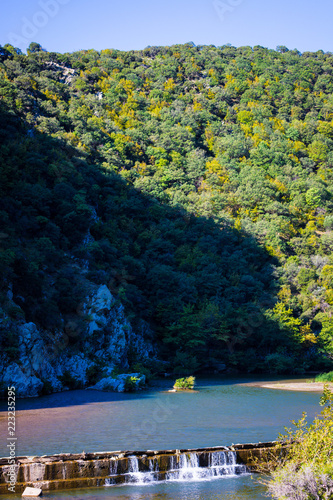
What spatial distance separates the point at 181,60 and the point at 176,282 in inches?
3552

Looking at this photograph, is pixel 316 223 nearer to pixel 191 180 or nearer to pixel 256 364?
pixel 191 180

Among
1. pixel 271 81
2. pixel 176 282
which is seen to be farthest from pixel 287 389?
pixel 271 81

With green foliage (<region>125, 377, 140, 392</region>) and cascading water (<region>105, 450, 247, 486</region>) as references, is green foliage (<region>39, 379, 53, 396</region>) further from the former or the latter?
cascading water (<region>105, 450, 247, 486</region>)

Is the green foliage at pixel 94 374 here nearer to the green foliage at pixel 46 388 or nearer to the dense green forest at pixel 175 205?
the dense green forest at pixel 175 205

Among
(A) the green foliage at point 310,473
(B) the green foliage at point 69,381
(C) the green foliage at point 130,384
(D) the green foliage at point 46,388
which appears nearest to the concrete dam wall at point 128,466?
(A) the green foliage at point 310,473

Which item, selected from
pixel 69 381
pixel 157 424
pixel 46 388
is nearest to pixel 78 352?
pixel 69 381

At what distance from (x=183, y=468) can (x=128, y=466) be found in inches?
79.2

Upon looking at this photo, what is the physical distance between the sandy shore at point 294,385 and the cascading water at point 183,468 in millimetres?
23708

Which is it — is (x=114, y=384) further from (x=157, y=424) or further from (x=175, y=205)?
(x=175, y=205)

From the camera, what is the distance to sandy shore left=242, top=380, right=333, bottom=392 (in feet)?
133

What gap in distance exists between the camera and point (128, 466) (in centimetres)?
1717

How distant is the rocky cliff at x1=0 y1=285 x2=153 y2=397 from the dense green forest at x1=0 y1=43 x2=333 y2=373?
3.24 feet

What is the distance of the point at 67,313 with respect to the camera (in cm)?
4422

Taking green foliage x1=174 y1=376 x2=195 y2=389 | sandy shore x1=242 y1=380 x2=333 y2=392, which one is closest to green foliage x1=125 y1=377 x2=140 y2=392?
green foliage x1=174 y1=376 x2=195 y2=389
